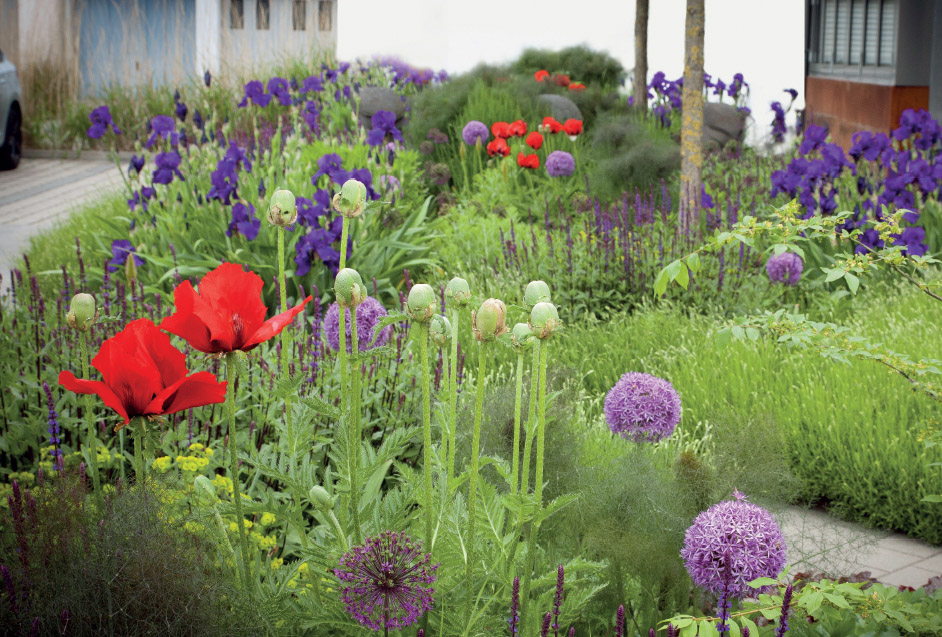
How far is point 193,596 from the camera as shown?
4.63 ft

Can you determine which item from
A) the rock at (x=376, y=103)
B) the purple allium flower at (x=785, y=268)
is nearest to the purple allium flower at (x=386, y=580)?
the purple allium flower at (x=785, y=268)

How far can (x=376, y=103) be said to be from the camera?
11680 millimetres

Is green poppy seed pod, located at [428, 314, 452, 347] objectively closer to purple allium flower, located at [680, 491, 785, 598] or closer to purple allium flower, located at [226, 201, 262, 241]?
purple allium flower, located at [680, 491, 785, 598]

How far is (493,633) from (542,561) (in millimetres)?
396

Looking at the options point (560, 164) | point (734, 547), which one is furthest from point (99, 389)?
point (560, 164)

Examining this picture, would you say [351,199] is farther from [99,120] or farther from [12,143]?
[12,143]

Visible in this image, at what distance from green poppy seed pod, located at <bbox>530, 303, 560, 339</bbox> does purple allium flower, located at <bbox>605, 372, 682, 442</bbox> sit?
5.08ft

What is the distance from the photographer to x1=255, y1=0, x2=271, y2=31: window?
707 inches

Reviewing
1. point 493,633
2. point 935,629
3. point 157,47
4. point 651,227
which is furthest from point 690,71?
point 157,47

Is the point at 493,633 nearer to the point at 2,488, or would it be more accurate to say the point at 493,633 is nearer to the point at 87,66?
the point at 2,488

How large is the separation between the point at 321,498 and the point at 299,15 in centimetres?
1823

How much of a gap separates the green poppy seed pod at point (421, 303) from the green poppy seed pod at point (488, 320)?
0.07m

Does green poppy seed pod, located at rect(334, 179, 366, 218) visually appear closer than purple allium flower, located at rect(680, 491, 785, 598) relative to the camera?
Yes

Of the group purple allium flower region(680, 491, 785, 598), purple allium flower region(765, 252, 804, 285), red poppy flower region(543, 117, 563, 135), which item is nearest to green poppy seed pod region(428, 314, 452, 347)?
purple allium flower region(680, 491, 785, 598)
